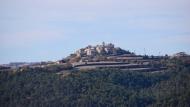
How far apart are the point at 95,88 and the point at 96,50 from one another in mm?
57941

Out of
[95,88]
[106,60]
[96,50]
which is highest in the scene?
[96,50]

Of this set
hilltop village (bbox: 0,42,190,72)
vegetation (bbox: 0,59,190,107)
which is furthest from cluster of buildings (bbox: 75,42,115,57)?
vegetation (bbox: 0,59,190,107)

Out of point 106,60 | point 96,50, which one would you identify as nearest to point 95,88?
point 106,60

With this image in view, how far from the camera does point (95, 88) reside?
344 feet

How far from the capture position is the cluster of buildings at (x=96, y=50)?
159137 millimetres

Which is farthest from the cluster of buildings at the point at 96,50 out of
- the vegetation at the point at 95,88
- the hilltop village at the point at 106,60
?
the vegetation at the point at 95,88

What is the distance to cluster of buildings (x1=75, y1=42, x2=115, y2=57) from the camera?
159137 millimetres

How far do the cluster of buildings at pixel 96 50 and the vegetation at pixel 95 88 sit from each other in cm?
3601

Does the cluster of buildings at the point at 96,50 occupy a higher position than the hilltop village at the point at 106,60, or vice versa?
the cluster of buildings at the point at 96,50

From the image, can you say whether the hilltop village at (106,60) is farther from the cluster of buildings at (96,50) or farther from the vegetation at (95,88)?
the vegetation at (95,88)

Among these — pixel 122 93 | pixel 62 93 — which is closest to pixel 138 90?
pixel 122 93

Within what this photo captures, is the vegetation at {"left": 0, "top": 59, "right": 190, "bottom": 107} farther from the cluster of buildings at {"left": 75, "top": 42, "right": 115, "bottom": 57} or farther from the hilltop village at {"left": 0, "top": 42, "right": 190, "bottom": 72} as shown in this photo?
the cluster of buildings at {"left": 75, "top": 42, "right": 115, "bottom": 57}

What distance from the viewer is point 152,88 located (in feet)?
374

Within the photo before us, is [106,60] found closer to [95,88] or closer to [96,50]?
[96,50]
